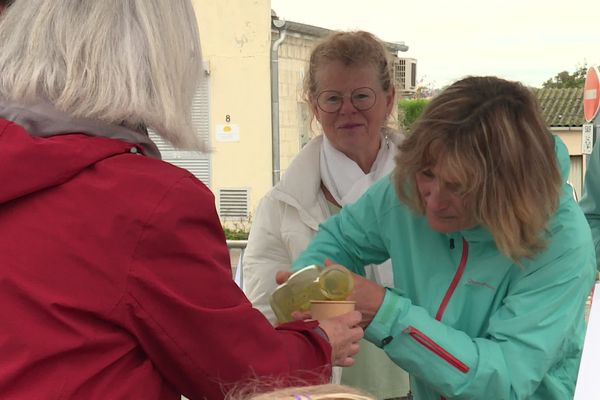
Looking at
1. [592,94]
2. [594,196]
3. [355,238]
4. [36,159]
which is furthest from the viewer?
[592,94]

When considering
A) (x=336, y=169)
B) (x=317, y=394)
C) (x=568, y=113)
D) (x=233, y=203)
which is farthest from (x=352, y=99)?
(x=568, y=113)

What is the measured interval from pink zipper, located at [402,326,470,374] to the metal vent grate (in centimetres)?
541

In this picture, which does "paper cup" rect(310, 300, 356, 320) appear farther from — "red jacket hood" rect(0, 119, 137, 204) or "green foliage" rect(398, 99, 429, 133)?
"green foliage" rect(398, 99, 429, 133)

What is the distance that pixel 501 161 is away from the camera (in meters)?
1.58

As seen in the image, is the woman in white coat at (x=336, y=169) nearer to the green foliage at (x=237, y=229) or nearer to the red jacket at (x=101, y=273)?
the red jacket at (x=101, y=273)

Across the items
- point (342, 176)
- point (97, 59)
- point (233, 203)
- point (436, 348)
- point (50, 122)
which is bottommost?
point (233, 203)

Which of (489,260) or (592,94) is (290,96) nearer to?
(592,94)

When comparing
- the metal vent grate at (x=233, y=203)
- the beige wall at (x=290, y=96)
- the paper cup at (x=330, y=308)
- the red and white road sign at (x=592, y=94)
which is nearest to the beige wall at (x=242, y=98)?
the metal vent grate at (x=233, y=203)

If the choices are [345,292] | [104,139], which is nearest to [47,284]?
[104,139]

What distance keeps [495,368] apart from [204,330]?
68cm

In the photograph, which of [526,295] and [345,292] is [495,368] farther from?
[345,292]

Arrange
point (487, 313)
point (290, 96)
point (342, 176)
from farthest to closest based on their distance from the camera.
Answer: point (290, 96) < point (342, 176) < point (487, 313)

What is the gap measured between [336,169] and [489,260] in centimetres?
87

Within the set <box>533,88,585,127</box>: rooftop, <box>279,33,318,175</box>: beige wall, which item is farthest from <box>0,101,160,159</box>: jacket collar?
<box>533,88,585,127</box>: rooftop
